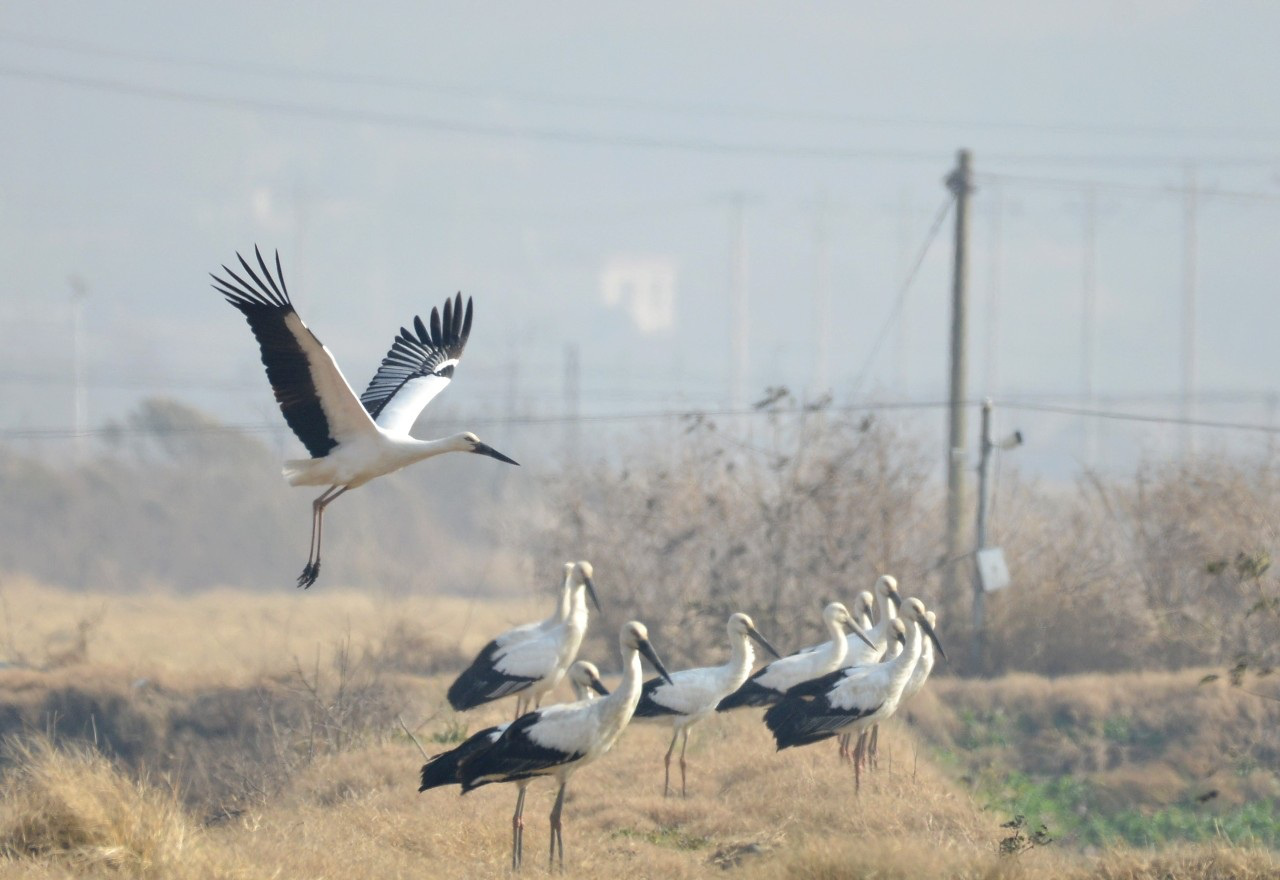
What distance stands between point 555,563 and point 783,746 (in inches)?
387

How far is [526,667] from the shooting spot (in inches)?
463

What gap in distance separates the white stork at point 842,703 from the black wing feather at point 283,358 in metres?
3.48

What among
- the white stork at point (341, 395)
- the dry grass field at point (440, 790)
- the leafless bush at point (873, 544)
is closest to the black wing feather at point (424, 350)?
the white stork at point (341, 395)

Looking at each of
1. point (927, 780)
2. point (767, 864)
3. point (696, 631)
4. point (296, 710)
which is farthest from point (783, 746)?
point (696, 631)

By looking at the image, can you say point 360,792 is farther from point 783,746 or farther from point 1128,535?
point 1128,535

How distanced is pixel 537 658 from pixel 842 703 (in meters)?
2.27

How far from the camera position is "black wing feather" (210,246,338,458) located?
28.5 ft

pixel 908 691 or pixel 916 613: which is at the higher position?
pixel 916 613

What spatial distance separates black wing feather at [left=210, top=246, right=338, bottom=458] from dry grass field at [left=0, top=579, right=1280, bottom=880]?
212cm

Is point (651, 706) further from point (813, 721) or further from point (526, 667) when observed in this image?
point (813, 721)

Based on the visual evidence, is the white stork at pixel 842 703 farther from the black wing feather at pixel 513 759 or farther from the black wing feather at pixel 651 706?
the black wing feather at pixel 513 759

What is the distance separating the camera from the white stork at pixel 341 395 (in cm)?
879

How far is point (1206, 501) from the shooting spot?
19297mm

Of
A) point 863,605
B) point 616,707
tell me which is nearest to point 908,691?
point 863,605
